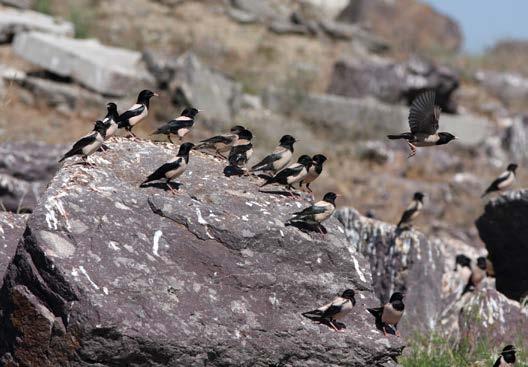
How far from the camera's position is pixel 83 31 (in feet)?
71.1

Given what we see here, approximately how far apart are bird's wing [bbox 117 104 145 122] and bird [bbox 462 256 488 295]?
3.97 m

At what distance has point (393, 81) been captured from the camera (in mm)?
22875

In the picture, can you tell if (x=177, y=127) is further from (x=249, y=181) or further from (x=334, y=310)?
(x=334, y=310)

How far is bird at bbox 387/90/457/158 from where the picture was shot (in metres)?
8.11

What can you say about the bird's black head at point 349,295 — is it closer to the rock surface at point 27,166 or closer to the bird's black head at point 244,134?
the bird's black head at point 244,134

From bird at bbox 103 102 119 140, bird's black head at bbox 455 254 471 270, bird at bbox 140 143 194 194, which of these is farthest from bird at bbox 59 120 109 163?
bird's black head at bbox 455 254 471 270

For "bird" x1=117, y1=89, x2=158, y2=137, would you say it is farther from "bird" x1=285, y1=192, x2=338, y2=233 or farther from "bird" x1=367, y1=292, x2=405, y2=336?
"bird" x1=367, y1=292, x2=405, y2=336

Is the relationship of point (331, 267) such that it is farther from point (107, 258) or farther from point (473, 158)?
point (473, 158)

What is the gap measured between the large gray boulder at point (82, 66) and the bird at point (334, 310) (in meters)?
12.8

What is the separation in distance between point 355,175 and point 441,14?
1805 centimetres

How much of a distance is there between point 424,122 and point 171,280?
3001 mm

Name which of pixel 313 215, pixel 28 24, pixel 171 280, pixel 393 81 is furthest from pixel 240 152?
pixel 393 81

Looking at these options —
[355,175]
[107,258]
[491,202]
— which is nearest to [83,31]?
[355,175]

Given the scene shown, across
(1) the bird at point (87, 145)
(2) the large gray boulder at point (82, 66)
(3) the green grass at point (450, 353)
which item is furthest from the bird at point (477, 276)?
(2) the large gray boulder at point (82, 66)
